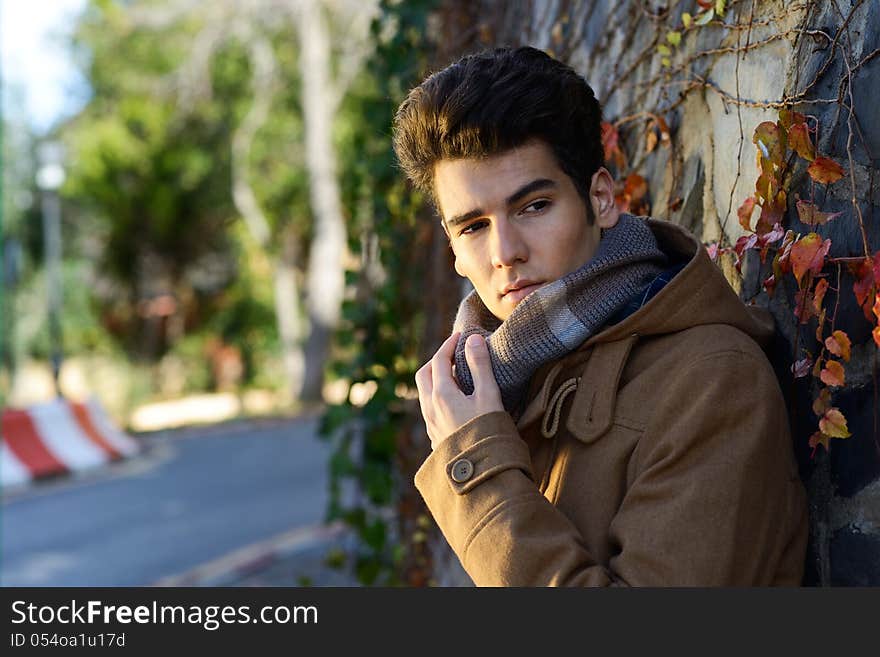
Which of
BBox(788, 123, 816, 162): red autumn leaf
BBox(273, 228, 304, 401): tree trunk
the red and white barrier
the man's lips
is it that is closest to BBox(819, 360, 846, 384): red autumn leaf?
BBox(788, 123, 816, 162): red autumn leaf

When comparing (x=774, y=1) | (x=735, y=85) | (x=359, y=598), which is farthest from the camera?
(x=735, y=85)

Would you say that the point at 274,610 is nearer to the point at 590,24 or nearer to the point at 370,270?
the point at 590,24

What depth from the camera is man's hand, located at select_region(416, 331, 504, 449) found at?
1.83 m

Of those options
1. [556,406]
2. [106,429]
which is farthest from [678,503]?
[106,429]

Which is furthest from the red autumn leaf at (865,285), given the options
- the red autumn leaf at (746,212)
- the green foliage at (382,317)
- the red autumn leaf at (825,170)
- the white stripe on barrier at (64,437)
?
the white stripe on barrier at (64,437)

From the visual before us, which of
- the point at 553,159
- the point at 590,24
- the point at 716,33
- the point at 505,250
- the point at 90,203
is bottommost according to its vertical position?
the point at 505,250

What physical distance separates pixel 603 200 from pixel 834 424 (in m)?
0.57

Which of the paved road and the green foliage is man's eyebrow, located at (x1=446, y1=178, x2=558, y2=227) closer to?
the green foliage

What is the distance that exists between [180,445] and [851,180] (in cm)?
1155

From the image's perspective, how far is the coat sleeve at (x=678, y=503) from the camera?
1.56 meters

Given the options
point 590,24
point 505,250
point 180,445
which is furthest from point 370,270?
point 180,445

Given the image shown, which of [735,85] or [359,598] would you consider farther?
[735,85]

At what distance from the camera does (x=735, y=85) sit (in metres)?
2.36

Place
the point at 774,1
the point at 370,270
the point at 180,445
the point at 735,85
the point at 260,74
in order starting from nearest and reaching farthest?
the point at 774,1
the point at 735,85
the point at 370,270
the point at 180,445
the point at 260,74
